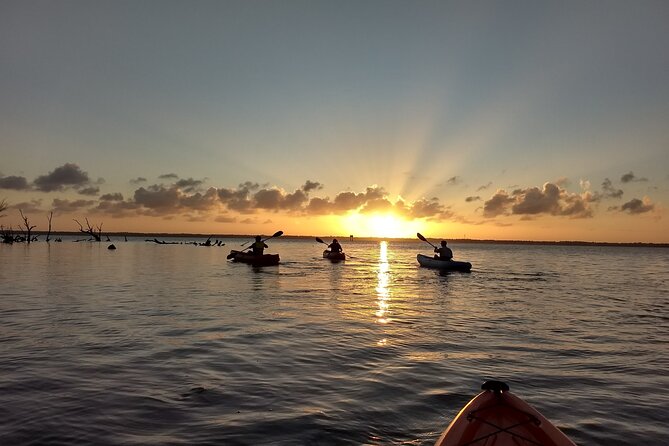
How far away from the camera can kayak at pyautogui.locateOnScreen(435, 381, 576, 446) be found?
5160mm

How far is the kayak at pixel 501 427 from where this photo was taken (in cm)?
516

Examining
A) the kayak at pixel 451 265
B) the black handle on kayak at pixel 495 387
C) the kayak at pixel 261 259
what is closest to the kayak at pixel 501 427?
the black handle on kayak at pixel 495 387

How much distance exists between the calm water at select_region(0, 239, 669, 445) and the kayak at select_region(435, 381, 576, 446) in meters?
1.10

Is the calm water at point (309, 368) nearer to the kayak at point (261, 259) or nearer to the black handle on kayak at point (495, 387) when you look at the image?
the black handle on kayak at point (495, 387)

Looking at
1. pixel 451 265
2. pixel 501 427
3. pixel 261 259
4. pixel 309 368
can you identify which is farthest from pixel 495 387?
pixel 261 259

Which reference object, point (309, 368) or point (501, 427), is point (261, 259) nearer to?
point (309, 368)

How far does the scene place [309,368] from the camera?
993cm

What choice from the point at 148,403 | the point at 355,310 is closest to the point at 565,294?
the point at 355,310

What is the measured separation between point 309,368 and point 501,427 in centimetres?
524

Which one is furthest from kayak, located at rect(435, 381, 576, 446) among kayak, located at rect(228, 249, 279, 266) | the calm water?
kayak, located at rect(228, 249, 279, 266)

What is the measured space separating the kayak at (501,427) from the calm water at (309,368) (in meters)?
1.10

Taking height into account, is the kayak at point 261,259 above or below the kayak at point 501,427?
above

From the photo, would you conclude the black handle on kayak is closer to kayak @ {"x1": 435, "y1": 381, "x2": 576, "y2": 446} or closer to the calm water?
kayak @ {"x1": 435, "y1": 381, "x2": 576, "y2": 446}

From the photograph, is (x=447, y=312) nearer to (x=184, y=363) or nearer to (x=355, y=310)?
(x=355, y=310)
